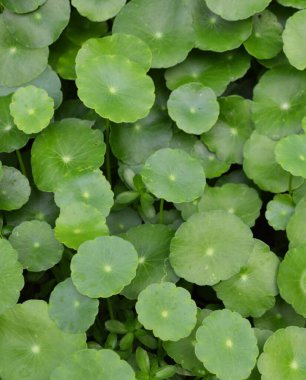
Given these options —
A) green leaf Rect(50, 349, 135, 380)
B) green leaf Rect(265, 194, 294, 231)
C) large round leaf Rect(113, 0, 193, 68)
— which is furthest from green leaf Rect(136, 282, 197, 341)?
large round leaf Rect(113, 0, 193, 68)

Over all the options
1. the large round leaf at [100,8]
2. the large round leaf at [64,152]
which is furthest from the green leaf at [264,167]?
the large round leaf at [100,8]

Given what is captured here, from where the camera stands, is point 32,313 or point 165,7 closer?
point 32,313

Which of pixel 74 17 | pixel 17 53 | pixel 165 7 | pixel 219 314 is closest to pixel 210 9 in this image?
pixel 165 7

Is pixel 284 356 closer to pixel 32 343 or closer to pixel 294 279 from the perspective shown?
pixel 294 279

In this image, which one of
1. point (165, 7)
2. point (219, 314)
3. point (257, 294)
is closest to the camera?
point (219, 314)

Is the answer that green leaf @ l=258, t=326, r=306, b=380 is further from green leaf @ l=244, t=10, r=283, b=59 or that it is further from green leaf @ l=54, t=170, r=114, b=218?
green leaf @ l=244, t=10, r=283, b=59

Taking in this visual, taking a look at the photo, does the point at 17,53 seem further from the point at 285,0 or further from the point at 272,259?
the point at 272,259
